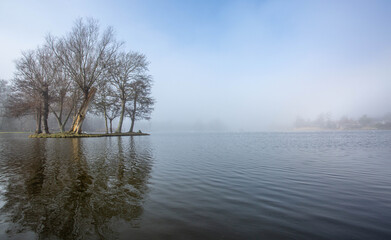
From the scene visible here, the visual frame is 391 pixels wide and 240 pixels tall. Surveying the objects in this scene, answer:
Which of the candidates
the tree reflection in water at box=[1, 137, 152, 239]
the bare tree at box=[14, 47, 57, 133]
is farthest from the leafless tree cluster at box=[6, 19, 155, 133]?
the tree reflection in water at box=[1, 137, 152, 239]

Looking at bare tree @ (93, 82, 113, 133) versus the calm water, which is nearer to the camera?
the calm water

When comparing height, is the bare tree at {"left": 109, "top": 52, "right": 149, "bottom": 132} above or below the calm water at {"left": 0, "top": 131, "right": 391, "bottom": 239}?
above

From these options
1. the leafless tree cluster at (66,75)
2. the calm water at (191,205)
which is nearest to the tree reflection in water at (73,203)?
the calm water at (191,205)

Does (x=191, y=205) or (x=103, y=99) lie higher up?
(x=103, y=99)

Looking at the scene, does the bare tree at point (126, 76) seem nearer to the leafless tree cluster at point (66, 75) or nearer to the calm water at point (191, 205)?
the leafless tree cluster at point (66, 75)

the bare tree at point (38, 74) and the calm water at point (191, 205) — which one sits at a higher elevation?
the bare tree at point (38, 74)

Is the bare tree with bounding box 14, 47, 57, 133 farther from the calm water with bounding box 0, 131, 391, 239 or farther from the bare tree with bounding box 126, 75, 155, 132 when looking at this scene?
the calm water with bounding box 0, 131, 391, 239

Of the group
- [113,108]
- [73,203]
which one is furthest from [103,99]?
[73,203]

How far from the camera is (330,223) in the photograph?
346 centimetres

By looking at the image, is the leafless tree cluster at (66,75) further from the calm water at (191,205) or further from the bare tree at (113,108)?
the calm water at (191,205)

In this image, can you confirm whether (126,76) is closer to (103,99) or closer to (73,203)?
(103,99)

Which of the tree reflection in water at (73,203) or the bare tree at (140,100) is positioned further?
the bare tree at (140,100)

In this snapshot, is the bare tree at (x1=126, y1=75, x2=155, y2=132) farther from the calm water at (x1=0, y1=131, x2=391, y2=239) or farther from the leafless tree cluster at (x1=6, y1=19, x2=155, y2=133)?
the calm water at (x1=0, y1=131, x2=391, y2=239)

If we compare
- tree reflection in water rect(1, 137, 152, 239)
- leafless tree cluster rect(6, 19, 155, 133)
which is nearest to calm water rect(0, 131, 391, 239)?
tree reflection in water rect(1, 137, 152, 239)
